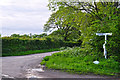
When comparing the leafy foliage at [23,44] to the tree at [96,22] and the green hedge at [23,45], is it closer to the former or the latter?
the green hedge at [23,45]

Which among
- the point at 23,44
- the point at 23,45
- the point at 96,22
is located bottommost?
the point at 23,45

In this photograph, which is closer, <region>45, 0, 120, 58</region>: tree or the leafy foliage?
<region>45, 0, 120, 58</region>: tree

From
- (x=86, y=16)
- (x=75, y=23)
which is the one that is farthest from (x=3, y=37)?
(x=86, y=16)

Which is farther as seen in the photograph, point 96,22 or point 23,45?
point 23,45

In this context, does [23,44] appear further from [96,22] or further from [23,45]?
[96,22]

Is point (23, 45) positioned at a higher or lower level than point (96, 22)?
lower

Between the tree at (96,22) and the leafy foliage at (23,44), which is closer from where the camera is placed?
the tree at (96,22)

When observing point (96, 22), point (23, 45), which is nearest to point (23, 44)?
point (23, 45)

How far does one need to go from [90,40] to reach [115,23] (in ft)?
7.57

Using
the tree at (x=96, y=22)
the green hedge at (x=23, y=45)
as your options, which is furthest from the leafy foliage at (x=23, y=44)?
the tree at (x=96, y=22)

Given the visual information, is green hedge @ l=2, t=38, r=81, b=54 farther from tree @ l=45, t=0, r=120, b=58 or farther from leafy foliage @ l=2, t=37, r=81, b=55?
tree @ l=45, t=0, r=120, b=58

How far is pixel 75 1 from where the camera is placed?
14516 millimetres

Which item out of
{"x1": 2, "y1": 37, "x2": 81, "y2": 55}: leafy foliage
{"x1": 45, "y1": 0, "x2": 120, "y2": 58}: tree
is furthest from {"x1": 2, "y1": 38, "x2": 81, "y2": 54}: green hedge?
{"x1": 45, "y1": 0, "x2": 120, "y2": 58}: tree

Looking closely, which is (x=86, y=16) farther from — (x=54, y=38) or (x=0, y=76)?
(x=54, y=38)
